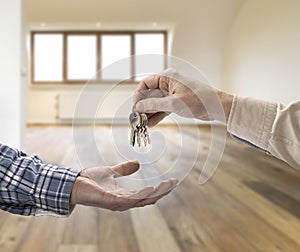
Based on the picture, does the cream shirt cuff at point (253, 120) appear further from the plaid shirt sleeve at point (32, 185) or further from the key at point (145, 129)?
the plaid shirt sleeve at point (32, 185)

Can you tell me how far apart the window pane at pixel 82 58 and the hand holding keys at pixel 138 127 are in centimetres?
776

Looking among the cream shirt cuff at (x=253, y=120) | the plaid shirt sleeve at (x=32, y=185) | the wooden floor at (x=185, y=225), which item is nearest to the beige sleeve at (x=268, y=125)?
the cream shirt cuff at (x=253, y=120)

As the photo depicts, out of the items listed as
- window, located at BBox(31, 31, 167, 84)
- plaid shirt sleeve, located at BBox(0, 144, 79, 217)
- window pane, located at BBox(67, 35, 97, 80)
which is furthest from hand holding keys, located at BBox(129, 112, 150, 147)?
window pane, located at BBox(67, 35, 97, 80)

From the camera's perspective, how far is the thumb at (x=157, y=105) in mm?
672

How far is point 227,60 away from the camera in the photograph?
7852mm

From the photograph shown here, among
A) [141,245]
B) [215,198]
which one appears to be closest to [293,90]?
[215,198]

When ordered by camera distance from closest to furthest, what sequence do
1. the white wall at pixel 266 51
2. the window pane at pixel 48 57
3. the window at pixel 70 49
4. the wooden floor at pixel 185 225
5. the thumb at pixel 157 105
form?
the thumb at pixel 157 105 → the wooden floor at pixel 185 225 → the white wall at pixel 266 51 → the window at pixel 70 49 → the window pane at pixel 48 57

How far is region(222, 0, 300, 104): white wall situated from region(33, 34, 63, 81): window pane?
11.9 feet

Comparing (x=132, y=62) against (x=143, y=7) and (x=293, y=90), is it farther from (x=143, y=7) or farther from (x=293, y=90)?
(x=143, y=7)

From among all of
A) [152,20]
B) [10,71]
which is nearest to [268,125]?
[10,71]

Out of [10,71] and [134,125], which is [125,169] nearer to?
[134,125]

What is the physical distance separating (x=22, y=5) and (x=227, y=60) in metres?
4.86

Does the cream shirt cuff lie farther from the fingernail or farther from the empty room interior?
the fingernail

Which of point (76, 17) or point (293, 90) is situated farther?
point (76, 17)
